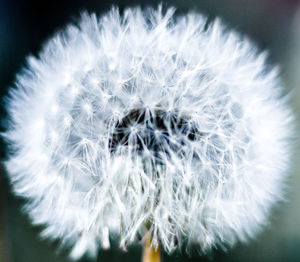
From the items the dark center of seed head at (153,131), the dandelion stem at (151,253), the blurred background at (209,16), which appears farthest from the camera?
the blurred background at (209,16)

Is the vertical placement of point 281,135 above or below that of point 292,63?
below

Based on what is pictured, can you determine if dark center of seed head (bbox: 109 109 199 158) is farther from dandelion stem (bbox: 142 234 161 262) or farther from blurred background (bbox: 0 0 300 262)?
blurred background (bbox: 0 0 300 262)

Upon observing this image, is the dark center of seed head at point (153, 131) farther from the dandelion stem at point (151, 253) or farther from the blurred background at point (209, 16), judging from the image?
the blurred background at point (209, 16)

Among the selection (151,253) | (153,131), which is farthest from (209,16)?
(151,253)

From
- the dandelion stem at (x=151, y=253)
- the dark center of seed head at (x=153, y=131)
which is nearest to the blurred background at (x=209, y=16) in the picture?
the dandelion stem at (x=151, y=253)

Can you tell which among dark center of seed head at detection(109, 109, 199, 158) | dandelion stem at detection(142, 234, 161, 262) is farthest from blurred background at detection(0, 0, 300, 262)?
dark center of seed head at detection(109, 109, 199, 158)

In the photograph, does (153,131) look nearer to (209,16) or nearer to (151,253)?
(151,253)

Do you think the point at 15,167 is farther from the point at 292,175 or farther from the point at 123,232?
the point at 292,175

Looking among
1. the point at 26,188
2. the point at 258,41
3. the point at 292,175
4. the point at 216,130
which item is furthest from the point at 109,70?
the point at 292,175
